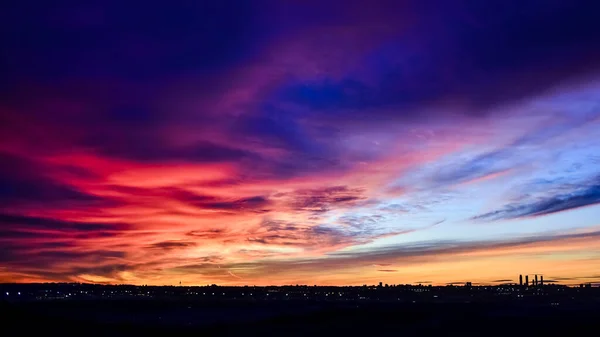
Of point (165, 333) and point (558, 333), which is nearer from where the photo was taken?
point (165, 333)

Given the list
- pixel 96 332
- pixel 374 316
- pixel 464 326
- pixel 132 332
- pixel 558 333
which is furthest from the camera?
pixel 374 316

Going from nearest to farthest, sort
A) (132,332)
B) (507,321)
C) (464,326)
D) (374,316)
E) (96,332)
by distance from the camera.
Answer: (96,332) → (132,332) → (464,326) → (507,321) → (374,316)

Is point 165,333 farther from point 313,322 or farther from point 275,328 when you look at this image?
point 313,322

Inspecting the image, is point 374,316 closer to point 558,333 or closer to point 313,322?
point 313,322

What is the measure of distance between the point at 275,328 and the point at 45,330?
20.5 metres

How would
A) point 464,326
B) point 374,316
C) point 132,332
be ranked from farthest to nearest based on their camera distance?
point 374,316, point 464,326, point 132,332

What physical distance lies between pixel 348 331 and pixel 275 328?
666cm

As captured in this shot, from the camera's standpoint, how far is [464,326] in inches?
1905

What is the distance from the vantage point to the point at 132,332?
134ft

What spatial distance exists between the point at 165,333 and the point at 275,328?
11043 mm

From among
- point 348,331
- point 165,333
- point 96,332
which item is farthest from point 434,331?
point 96,332

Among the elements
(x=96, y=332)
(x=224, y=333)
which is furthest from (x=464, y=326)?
(x=96, y=332)

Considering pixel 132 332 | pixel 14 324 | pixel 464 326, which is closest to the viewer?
pixel 14 324

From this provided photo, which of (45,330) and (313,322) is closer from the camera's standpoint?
(45,330)
